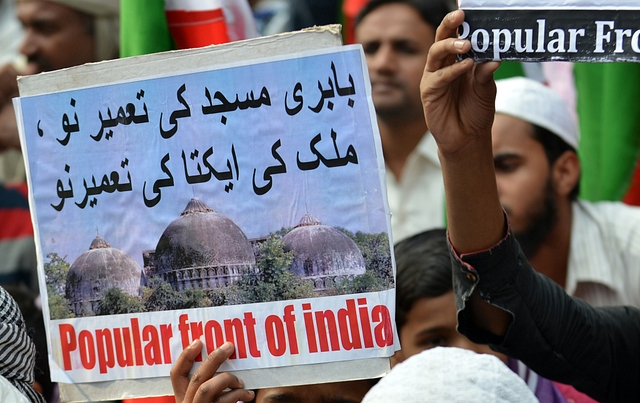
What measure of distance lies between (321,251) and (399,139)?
Result: 246cm

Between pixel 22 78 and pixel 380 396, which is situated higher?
pixel 22 78

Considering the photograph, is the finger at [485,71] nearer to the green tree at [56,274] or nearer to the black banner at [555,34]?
the black banner at [555,34]

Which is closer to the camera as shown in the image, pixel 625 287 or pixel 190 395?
pixel 190 395

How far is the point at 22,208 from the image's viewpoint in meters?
4.09

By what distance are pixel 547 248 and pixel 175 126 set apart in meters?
1.95

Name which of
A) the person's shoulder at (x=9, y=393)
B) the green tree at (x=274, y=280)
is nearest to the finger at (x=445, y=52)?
the green tree at (x=274, y=280)

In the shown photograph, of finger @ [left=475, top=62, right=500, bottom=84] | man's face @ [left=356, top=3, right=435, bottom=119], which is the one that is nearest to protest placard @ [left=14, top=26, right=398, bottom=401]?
finger @ [left=475, top=62, right=500, bottom=84]

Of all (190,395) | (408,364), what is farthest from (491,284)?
(190,395)

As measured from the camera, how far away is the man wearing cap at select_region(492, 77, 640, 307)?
3.41m

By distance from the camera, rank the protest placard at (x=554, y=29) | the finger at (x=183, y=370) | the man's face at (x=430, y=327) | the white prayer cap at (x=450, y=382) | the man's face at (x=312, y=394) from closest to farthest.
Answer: the white prayer cap at (x=450, y=382), the protest placard at (x=554, y=29), the finger at (x=183, y=370), the man's face at (x=312, y=394), the man's face at (x=430, y=327)

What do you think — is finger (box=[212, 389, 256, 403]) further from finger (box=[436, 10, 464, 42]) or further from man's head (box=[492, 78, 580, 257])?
man's head (box=[492, 78, 580, 257])

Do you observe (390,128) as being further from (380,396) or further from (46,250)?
(380,396)

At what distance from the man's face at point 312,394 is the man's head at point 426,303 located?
1.70 feet

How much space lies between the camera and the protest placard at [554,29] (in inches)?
69.4
